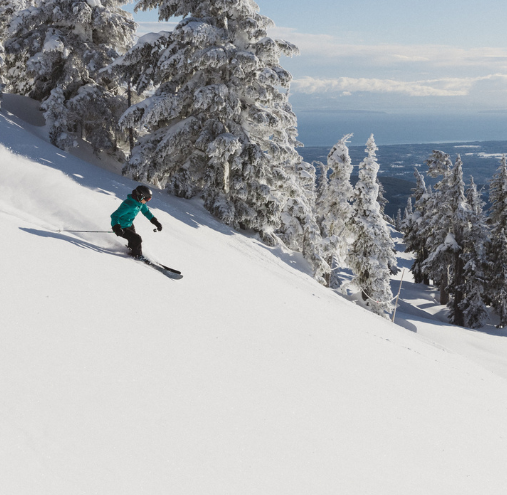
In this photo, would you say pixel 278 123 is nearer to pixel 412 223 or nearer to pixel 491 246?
pixel 491 246

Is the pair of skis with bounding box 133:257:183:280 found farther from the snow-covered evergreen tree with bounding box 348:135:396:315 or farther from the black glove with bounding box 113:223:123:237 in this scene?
the snow-covered evergreen tree with bounding box 348:135:396:315

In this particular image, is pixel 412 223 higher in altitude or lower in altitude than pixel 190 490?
higher

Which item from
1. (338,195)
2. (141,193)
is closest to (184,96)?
(141,193)

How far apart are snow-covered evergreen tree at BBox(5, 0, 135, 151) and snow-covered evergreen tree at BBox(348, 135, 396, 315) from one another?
15.0 meters

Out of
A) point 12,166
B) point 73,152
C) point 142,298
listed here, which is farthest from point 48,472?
point 73,152

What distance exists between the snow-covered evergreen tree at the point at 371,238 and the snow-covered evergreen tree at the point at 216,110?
8853 millimetres

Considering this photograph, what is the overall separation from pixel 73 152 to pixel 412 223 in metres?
36.3

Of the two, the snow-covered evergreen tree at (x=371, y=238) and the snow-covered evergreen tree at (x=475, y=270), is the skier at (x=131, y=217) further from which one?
the snow-covered evergreen tree at (x=475, y=270)

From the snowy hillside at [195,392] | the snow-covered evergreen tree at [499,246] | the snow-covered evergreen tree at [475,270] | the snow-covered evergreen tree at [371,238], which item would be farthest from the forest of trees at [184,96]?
the snow-covered evergreen tree at [499,246]

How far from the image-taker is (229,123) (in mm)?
17984

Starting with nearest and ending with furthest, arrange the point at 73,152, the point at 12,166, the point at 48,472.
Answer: the point at 48,472 → the point at 12,166 → the point at 73,152

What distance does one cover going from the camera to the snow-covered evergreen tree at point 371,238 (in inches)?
1014

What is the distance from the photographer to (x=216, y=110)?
16.7 metres

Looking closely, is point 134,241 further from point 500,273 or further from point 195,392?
point 500,273
